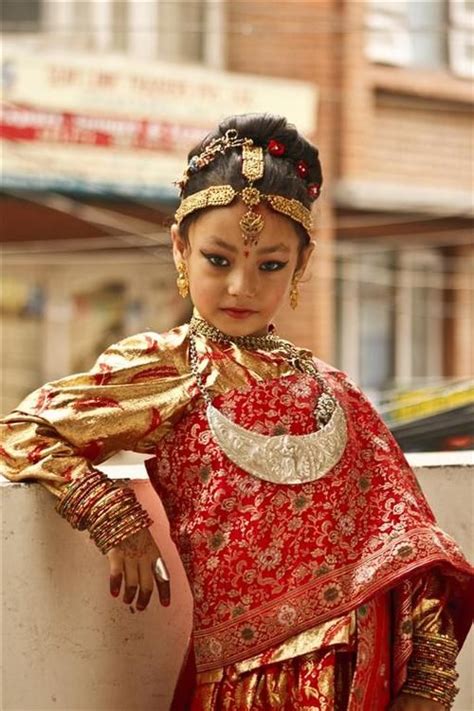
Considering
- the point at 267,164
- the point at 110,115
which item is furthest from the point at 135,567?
the point at 110,115

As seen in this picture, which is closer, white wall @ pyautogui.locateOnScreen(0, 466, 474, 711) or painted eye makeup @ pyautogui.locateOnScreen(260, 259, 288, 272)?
painted eye makeup @ pyautogui.locateOnScreen(260, 259, 288, 272)

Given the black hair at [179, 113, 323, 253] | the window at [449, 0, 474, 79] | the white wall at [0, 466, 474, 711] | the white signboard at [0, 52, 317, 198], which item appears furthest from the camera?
the window at [449, 0, 474, 79]

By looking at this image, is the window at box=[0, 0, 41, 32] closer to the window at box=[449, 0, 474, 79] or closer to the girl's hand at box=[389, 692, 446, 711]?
the window at box=[449, 0, 474, 79]

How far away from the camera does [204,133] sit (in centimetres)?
949

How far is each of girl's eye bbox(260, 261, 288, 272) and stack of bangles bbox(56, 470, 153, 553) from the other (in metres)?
0.47

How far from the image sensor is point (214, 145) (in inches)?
87.9

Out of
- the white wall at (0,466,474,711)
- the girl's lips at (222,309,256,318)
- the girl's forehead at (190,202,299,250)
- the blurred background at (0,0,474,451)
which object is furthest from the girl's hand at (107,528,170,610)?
the blurred background at (0,0,474,451)

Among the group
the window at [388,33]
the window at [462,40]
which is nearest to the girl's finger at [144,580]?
the window at [388,33]

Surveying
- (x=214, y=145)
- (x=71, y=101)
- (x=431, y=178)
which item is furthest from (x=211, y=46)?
(x=214, y=145)

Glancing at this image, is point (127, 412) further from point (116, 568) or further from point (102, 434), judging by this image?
point (116, 568)

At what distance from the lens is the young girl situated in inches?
83.3

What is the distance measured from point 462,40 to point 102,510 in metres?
9.49

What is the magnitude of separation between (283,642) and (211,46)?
27.4 feet

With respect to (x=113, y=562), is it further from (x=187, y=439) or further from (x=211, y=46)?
(x=211, y=46)
